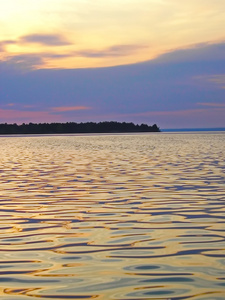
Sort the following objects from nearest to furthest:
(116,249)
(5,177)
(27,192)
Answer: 1. (116,249)
2. (27,192)
3. (5,177)

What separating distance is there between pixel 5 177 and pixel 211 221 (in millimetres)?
16239

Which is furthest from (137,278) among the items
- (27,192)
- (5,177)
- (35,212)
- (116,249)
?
(5,177)

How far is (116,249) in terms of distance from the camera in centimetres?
1130

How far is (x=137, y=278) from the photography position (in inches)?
361

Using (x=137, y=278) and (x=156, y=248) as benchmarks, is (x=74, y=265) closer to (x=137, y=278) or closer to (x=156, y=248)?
(x=137, y=278)

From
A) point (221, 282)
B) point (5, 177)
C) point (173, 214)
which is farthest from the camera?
point (5, 177)

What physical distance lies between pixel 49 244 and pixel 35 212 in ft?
14.7

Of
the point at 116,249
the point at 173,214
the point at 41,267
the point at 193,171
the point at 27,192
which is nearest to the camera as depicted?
the point at 41,267

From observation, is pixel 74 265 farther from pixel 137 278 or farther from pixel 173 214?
pixel 173 214

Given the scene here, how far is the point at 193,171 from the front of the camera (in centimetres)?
3039

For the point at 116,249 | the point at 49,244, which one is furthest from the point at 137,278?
the point at 49,244

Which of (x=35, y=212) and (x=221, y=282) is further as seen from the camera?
(x=35, y=212)

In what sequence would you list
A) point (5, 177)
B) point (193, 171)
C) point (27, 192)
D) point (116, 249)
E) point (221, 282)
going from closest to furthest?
point (221, 282), point (116, 249), point (27, 192), point (5, 177), point (193, 171)

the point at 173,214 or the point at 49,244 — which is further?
the point at 173,214
